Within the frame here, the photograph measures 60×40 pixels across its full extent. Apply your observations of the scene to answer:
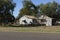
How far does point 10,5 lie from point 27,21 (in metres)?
14.2

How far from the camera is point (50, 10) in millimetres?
99125

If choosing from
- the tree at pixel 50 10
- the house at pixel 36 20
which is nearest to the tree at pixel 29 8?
the tree at pixel 50 10

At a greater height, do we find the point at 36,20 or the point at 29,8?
the point at 29,8

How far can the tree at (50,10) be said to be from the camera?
97625 millimetres

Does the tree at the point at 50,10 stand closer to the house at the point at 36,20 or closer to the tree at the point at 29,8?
the tree at the point at 29,8

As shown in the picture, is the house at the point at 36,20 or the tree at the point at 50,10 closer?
the house at the point at 36,20

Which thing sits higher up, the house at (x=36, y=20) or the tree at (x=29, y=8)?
the tree at (x=29, y=8)

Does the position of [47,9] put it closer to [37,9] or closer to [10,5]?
→ [37,9]

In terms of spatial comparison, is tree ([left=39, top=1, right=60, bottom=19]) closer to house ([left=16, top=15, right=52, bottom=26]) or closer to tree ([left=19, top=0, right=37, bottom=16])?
tree ([left=19, top=0, right=37, bottom=16])

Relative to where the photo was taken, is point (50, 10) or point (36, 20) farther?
point (50, 10)

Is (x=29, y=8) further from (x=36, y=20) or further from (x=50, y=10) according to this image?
(x=36, y=20)

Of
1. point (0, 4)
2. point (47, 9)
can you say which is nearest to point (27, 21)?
point (0, 4)

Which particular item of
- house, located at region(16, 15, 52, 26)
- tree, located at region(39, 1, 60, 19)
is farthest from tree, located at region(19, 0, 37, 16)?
house, located at region(16, 15, 52, 26)

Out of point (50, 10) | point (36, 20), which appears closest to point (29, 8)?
point (50, 10)
